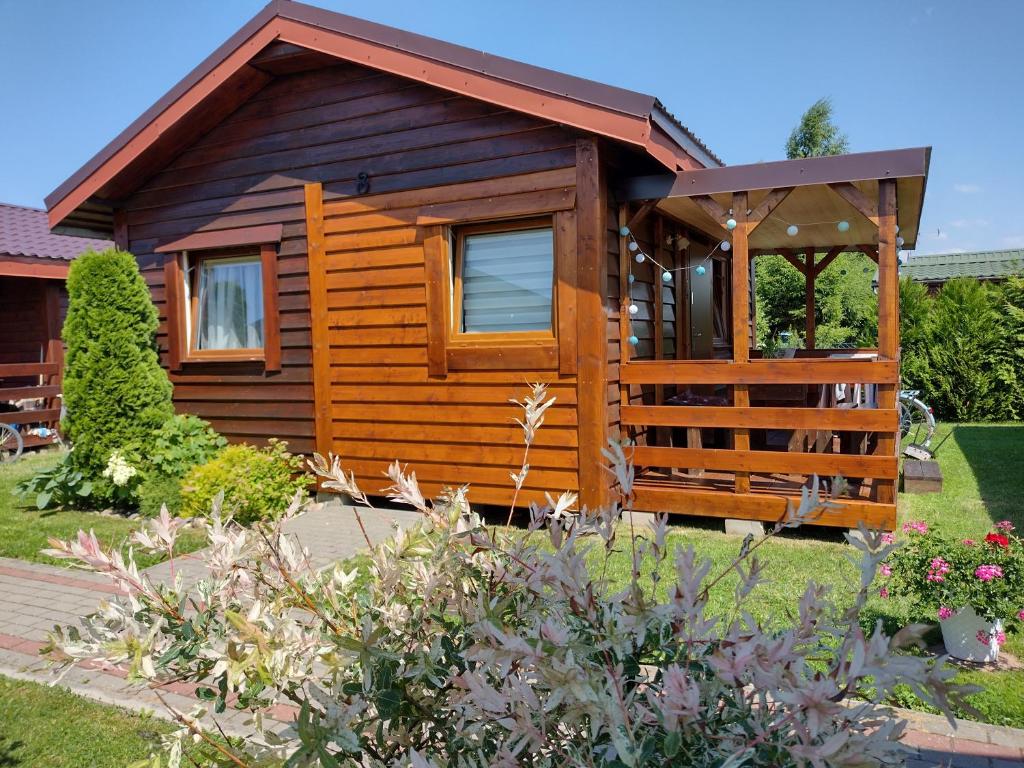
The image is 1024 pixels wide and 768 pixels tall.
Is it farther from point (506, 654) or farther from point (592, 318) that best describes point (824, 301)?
point (506, 654)

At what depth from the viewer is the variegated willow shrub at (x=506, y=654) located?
111 centimetres

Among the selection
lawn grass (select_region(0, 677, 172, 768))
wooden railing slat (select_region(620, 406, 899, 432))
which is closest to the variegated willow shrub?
lawn grass (select_region(0, 677, 172, 768))

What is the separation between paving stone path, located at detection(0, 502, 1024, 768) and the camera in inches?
110

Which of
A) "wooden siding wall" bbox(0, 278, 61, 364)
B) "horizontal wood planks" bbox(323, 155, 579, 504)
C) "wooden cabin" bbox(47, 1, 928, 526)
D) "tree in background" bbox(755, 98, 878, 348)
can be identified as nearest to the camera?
"wooden cabin" bbox(47, 1, 928, 526)

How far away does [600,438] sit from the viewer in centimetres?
610

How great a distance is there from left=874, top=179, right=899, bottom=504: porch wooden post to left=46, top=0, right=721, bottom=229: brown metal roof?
1.61 meters

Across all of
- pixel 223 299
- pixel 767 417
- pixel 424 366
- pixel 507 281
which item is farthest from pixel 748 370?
pixel 223 299

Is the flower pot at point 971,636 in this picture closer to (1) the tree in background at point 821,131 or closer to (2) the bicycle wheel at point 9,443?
(2) the bicycle wheel at point 9,443

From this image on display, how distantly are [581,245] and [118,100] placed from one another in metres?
20.5

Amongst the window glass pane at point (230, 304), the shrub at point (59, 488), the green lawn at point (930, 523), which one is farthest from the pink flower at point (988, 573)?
the shrub at point (59, 488)

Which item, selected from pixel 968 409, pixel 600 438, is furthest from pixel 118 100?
pixel 968 409

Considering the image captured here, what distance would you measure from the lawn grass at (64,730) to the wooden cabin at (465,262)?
366cm

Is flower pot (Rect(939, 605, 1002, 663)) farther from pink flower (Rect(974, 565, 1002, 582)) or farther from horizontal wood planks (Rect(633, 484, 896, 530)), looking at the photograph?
horizontal wood planks (Rect(633, 484, 896, 530))

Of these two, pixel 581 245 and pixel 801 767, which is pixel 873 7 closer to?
pixel 581 245
